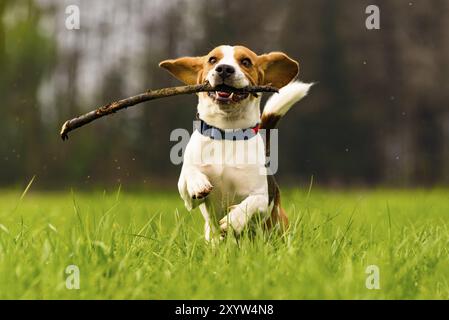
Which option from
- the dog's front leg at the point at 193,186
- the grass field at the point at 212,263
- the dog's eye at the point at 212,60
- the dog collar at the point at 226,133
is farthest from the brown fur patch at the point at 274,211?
the dog's eye at the point at 212,60

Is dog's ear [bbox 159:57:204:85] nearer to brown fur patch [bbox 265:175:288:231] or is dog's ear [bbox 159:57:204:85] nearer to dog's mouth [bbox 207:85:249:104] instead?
dog's mouth [bbox 207:85:249:104]

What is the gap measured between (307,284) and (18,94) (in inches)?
498

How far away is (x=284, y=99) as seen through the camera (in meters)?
4.30

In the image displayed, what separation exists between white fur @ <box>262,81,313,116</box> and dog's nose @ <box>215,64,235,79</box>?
29.8 inches

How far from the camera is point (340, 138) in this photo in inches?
534

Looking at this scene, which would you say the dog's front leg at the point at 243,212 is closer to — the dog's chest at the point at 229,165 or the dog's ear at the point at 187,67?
the dog's chest at the point at 229,165

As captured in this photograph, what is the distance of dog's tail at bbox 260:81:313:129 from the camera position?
4.30 meters

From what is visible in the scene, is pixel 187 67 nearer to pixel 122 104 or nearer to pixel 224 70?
pixel 224 70

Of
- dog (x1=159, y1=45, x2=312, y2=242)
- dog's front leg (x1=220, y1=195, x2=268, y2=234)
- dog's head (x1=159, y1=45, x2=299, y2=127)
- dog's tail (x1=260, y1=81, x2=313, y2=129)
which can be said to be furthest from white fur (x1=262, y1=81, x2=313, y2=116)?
dog's front leg (x1=220, y1=195, x2=268, y2=234)

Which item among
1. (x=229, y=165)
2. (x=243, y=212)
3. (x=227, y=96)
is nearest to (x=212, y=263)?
(x=243, y=212)

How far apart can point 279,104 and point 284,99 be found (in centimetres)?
5

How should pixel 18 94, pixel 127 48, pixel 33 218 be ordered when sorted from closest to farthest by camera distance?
pixel 33 218
pixel 127 48
pixel 18 94
